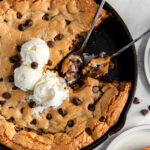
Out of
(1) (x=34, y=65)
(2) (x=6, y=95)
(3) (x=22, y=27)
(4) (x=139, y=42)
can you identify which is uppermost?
(3) (x=22, y=27)

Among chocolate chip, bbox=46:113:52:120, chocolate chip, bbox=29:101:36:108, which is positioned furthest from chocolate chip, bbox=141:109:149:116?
chocolate chip, bbox=29:101:36:108

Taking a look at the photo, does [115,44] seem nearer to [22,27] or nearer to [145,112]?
[145,112]

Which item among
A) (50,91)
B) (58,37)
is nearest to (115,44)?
(58,37)

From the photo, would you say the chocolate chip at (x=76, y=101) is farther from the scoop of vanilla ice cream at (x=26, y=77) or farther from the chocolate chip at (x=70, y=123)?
the scoop of vanilla ice cream at (x=26, y=77)

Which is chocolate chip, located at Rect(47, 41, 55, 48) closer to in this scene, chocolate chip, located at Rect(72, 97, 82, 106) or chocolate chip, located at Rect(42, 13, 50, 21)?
chocolate chip, located at Rect(42, 13, 50, 21)

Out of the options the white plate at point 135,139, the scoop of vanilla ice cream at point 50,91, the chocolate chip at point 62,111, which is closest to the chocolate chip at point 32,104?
the scoop of vanilla ice cream at point 50,91

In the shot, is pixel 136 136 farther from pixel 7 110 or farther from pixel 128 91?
pixel 7 110
